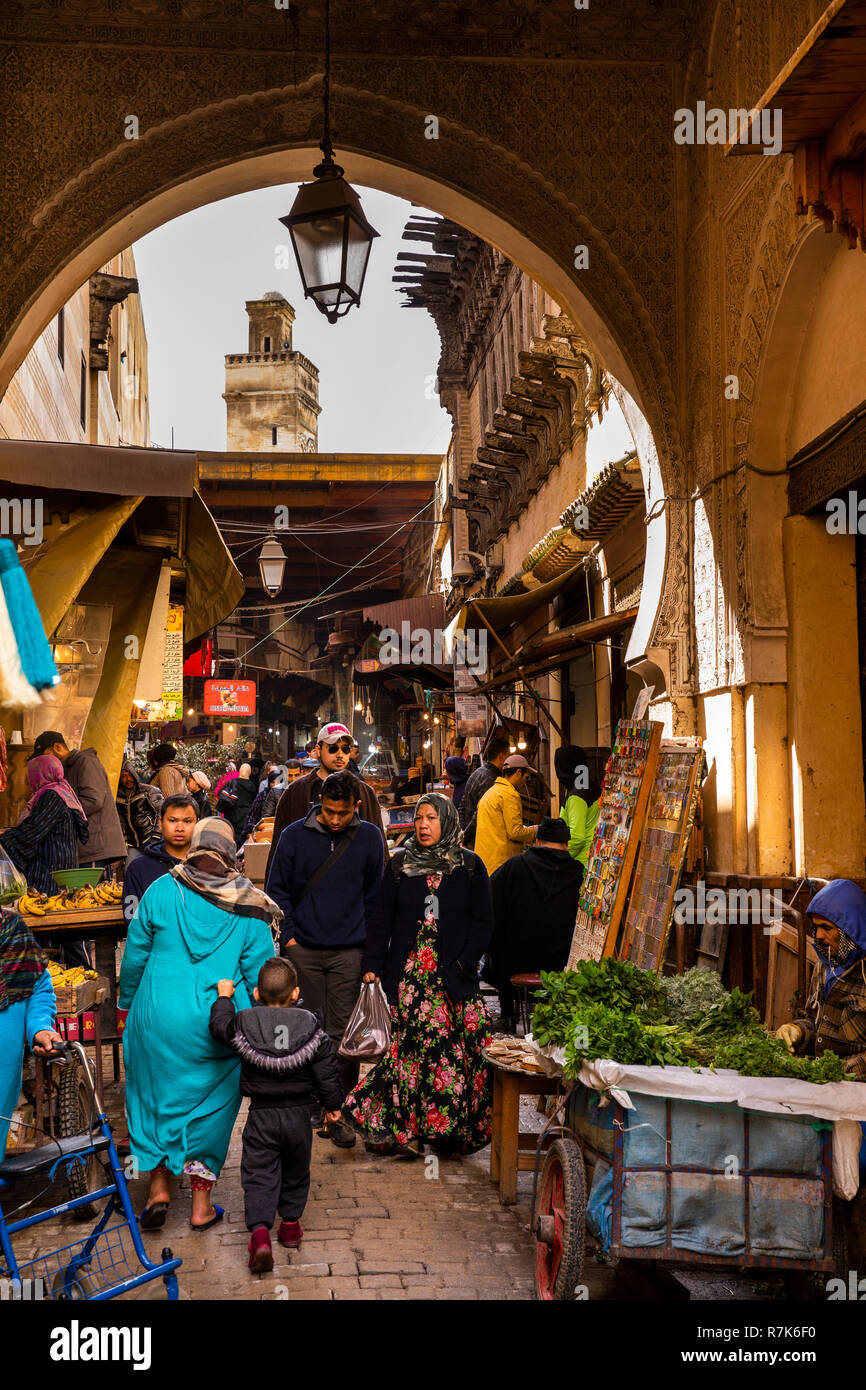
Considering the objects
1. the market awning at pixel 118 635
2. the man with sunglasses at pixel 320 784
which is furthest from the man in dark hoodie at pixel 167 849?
the market awning at pixel 118 635

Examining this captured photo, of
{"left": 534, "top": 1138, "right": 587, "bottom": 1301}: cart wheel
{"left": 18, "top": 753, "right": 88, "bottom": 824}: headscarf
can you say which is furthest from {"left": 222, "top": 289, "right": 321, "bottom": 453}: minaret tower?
{"left": 534, "top": 1138, "right": 587, "bottom": 1301}: cart wheel

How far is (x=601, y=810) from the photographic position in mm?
6809

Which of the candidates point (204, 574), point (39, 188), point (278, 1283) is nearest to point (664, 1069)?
point (278, 1283)

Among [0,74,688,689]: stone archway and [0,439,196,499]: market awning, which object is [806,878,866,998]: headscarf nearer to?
[0,74,688,689]: stone archway

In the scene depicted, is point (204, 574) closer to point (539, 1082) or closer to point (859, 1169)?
point (539, 1082)

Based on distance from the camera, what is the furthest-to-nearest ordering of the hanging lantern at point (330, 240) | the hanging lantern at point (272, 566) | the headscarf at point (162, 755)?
the hanging lantern at point (272, 566)
the headscarf at point (162, 755)
the hanging lantern at point (330, 240)

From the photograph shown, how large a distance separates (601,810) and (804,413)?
2.47 metres

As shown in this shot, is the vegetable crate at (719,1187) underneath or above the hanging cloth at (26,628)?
underneath

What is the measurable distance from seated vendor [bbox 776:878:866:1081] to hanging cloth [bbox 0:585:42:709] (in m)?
2.66

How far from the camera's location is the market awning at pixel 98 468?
6648mm

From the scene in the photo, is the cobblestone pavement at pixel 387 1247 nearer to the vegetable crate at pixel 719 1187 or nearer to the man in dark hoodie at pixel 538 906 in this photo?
the vegetable crate at pixel 719 1187

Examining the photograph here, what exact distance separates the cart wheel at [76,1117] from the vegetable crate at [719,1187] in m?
2.38

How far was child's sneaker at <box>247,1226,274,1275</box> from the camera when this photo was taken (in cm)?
400

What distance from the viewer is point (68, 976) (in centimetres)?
531
